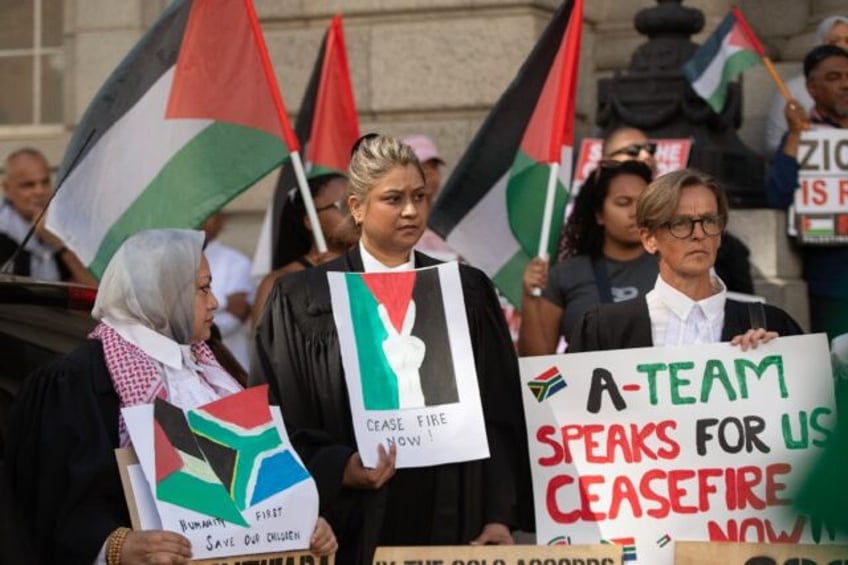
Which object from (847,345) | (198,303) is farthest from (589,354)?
(847,345)

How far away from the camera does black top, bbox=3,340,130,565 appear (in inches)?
194

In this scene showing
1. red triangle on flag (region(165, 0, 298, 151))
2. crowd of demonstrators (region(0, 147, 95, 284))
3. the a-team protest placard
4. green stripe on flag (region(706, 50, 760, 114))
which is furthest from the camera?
green stripe on flag (region(706, 50, 760, 114))

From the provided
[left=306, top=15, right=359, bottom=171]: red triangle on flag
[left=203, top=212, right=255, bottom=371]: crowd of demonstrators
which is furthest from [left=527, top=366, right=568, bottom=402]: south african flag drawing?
[left=203, top=212, right=255, bottom=371]: crowd of demonstrators

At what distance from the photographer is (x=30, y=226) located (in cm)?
930

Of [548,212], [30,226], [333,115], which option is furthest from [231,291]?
[548,212]

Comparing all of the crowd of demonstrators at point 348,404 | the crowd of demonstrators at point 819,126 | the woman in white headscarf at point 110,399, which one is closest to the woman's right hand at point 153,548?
the woman in white headscarf at point 110,399

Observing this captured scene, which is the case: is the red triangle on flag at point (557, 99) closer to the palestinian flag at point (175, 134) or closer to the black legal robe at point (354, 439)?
the palestinian flag at point (175, 134)

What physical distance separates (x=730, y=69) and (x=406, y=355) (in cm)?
468

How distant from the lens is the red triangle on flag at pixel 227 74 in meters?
8.05

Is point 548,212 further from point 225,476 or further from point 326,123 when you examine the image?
point 225,476

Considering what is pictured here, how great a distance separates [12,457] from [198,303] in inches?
24.3

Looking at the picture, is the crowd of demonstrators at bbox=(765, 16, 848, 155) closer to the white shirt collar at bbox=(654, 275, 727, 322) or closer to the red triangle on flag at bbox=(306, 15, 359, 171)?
the red triangle on flag at bbox=(306, 15, 359, 171)

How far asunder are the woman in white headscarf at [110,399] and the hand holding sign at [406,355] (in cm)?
55

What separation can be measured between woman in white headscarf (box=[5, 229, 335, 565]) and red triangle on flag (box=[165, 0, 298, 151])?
9.22ft
